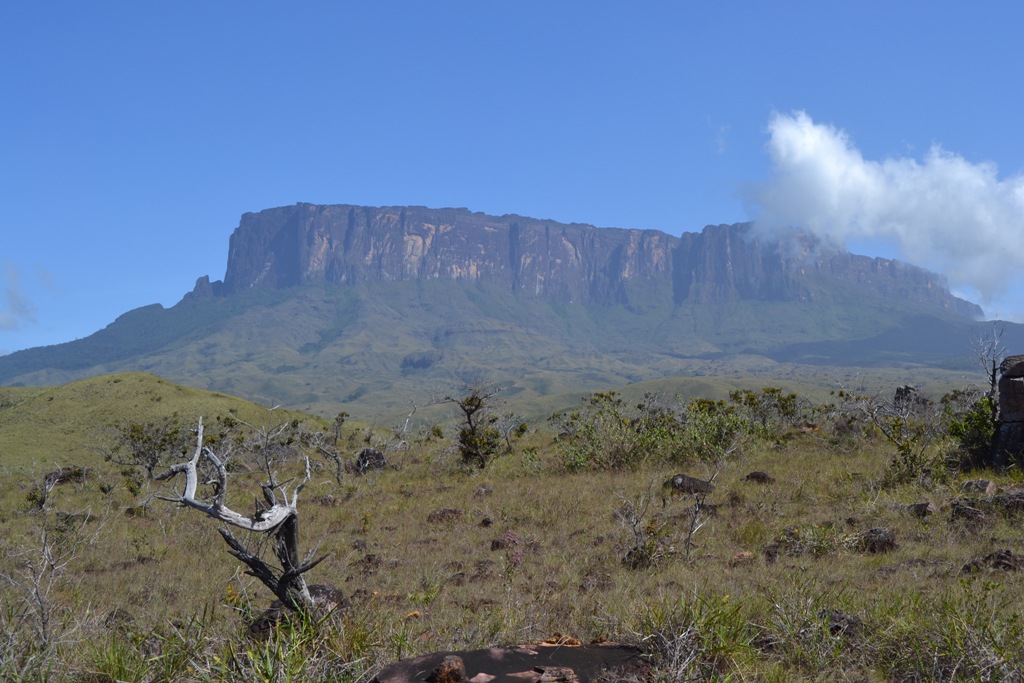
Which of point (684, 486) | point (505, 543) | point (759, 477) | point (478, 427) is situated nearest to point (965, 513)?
point (759, 477)

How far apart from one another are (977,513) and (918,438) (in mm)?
7400

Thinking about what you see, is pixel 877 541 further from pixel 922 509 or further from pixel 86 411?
pixel 86 411

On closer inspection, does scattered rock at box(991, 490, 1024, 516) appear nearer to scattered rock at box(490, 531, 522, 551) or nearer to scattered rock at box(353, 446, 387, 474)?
scattered rock at box(490, 531, 522, 551)

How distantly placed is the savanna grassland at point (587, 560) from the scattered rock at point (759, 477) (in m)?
0.05

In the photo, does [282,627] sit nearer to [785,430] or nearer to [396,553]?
[396,553]

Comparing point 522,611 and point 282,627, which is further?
point 522,611

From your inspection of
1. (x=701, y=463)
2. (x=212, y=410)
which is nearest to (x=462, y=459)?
(x=701, y=463)

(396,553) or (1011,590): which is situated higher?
(1011,590)

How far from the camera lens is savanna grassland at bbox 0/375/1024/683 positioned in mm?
5574

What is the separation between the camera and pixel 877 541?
10.1 m

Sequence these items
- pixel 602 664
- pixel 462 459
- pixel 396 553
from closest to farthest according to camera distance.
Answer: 1. pixel 602 664
2. pixel 396 553
3. pixel 462 459

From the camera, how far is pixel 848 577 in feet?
27.6

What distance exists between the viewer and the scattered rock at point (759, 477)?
1540 cm

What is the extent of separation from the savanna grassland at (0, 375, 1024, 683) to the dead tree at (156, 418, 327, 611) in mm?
304
